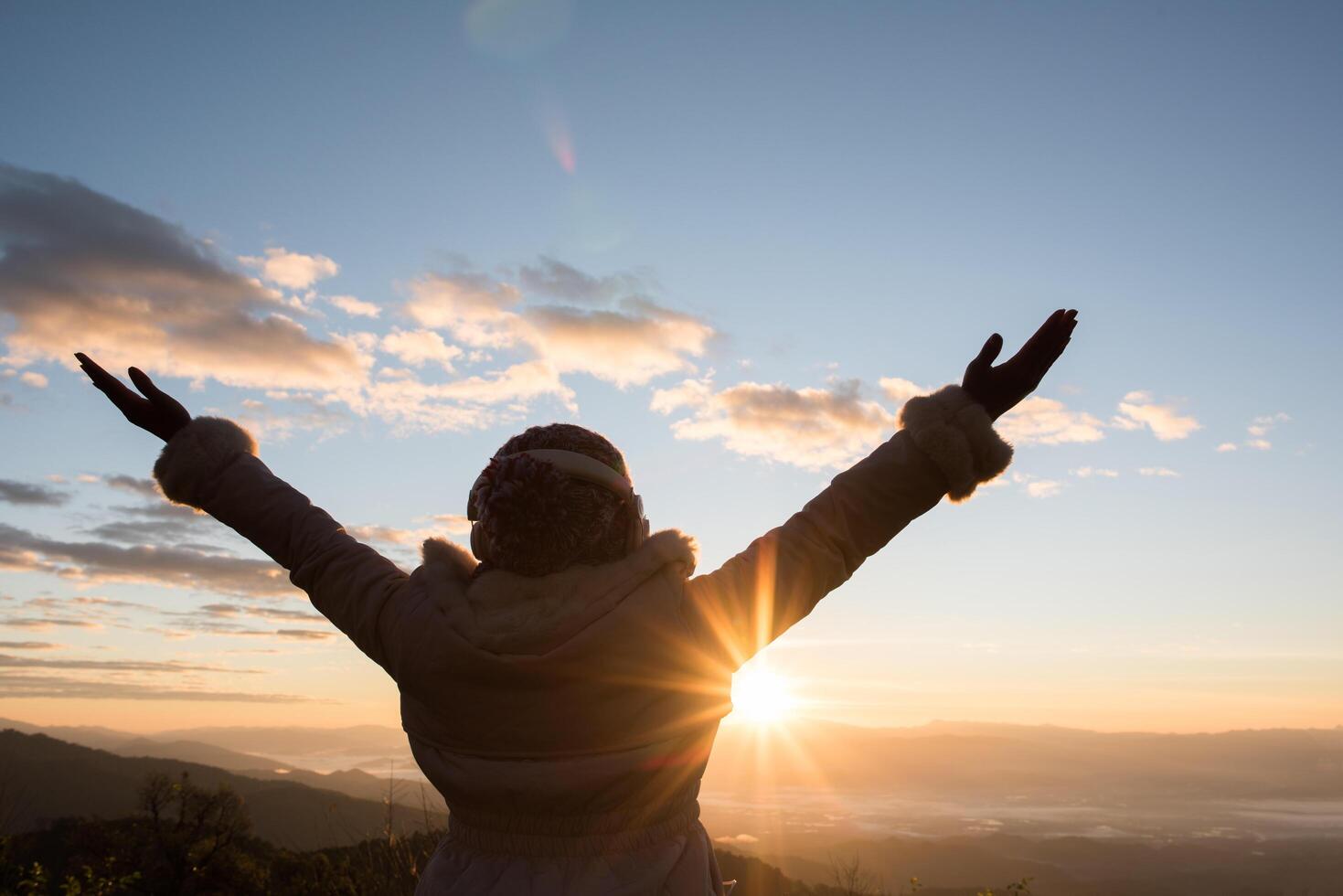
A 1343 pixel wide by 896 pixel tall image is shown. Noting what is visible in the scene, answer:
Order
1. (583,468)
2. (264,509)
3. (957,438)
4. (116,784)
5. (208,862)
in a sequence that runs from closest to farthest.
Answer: (583,468), (957,438), (264,509), (208,862), (116,784)

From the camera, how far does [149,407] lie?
8.91 feet

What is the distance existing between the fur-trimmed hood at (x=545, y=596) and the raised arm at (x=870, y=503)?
0.12 meters

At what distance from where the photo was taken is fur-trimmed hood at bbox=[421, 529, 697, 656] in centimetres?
190

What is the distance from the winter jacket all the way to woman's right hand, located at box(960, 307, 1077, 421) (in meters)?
0.10

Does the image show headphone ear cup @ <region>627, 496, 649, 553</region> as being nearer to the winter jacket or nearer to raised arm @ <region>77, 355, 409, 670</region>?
the winter jacket

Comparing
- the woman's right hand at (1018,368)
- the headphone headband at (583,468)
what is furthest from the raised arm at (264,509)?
the woman's right hand at (1018,368)

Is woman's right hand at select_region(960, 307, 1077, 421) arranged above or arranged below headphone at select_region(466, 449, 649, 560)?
above

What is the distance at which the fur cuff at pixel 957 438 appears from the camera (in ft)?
7.05

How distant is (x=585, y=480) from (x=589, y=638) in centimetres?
38

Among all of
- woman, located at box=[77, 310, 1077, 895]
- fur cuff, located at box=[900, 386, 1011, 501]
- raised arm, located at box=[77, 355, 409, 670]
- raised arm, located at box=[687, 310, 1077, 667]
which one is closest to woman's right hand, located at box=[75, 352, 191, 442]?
raised arm, located at box=[77, 355, 409, 670]

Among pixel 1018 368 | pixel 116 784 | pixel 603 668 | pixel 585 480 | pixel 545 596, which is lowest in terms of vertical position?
pixel 116 784

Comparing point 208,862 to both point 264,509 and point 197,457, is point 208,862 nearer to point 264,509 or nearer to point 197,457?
point 197,457

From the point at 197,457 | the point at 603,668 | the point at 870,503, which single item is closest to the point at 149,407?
the point at 197,457

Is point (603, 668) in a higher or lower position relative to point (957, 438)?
lower
